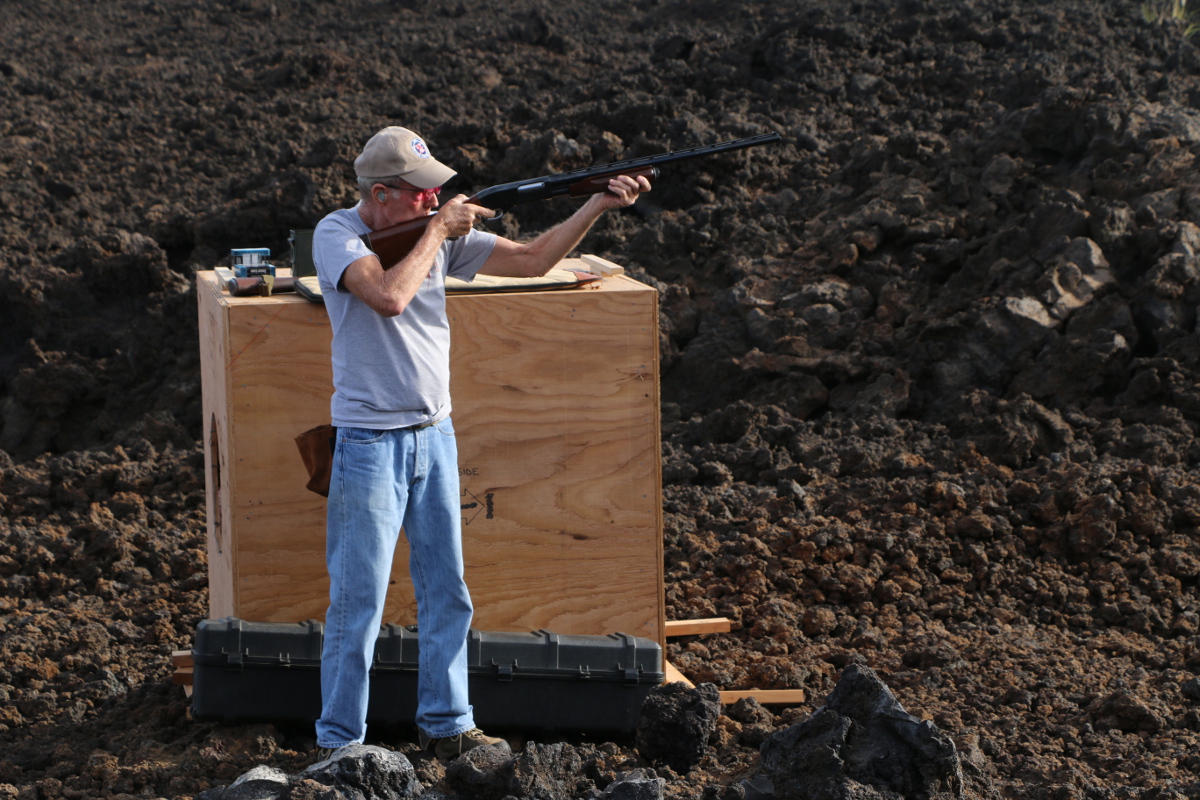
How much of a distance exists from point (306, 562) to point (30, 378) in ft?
19.4

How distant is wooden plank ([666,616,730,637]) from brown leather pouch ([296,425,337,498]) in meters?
2.09

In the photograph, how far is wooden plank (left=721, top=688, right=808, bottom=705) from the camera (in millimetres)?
4750

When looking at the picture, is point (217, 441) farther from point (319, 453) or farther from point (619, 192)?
point (619, 192)

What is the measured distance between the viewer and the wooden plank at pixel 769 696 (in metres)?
4.75

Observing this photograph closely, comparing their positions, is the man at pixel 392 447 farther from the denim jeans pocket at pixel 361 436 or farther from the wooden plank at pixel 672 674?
the wooden plank at pixel 672 674

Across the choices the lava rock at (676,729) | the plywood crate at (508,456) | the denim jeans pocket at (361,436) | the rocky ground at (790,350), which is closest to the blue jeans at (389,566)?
the denim jeans pocket at (361,436)

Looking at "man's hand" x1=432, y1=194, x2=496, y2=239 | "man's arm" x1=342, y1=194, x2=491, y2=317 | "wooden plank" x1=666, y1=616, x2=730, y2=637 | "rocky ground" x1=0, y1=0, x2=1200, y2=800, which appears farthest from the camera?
"wooden plank" x1=666, y1=616, x2=730, y2=637

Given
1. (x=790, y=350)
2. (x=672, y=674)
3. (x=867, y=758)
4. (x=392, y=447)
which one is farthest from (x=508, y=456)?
(x=790, y=350)

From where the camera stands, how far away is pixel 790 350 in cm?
833

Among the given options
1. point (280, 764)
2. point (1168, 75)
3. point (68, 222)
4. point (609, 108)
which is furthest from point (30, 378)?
point (1168, 75)

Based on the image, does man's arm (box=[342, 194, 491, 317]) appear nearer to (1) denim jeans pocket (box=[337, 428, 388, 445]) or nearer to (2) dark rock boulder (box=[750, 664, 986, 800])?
(1) denim jeans pocket (box=[337, 428, 388, 445])

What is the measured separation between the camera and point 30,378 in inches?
360

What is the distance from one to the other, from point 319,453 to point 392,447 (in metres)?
0.31

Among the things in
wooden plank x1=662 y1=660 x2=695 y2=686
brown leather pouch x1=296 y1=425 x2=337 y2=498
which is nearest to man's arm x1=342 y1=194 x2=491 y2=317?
brown leather pouch x1=296 y1=425 x2=337 y2=498
